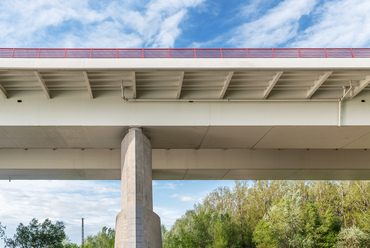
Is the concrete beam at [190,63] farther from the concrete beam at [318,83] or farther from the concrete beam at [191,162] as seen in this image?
the concrete beam at [191,162]

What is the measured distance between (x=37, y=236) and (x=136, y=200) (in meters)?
46.6

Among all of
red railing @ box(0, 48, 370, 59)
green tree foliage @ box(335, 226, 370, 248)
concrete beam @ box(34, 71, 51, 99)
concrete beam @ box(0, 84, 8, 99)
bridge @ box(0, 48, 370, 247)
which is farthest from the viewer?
green tree foliage @ box(335, 226, 370, 248)

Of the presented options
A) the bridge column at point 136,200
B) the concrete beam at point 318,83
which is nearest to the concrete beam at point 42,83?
the bridge column at point 136,200

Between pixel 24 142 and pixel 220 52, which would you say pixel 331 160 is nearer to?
pixel 220 52

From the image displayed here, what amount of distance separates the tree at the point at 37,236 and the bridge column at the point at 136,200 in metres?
45.1

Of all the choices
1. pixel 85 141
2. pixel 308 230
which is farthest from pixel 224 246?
pixel 85 141

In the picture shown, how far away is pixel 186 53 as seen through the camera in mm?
18438

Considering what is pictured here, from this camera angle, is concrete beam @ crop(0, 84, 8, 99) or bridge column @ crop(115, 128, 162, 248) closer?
bridge column @ crop(115, 128, 162, 248)

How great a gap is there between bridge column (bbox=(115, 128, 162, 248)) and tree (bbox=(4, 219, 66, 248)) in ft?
148

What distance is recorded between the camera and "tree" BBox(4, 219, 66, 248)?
55844 millimetres

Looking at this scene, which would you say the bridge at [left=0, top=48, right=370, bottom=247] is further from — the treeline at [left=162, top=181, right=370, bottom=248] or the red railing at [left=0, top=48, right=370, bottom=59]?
the treeline at [left=162, top=181, right=370, bottom=248]

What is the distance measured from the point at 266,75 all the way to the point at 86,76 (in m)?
9.29

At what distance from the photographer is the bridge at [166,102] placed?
17.5 metres

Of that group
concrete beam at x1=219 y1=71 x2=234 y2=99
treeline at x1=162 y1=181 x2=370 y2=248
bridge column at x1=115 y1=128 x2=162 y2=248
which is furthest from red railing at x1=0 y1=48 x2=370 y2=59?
treeline at x1=162 y1=181 x2=370 y2=248
